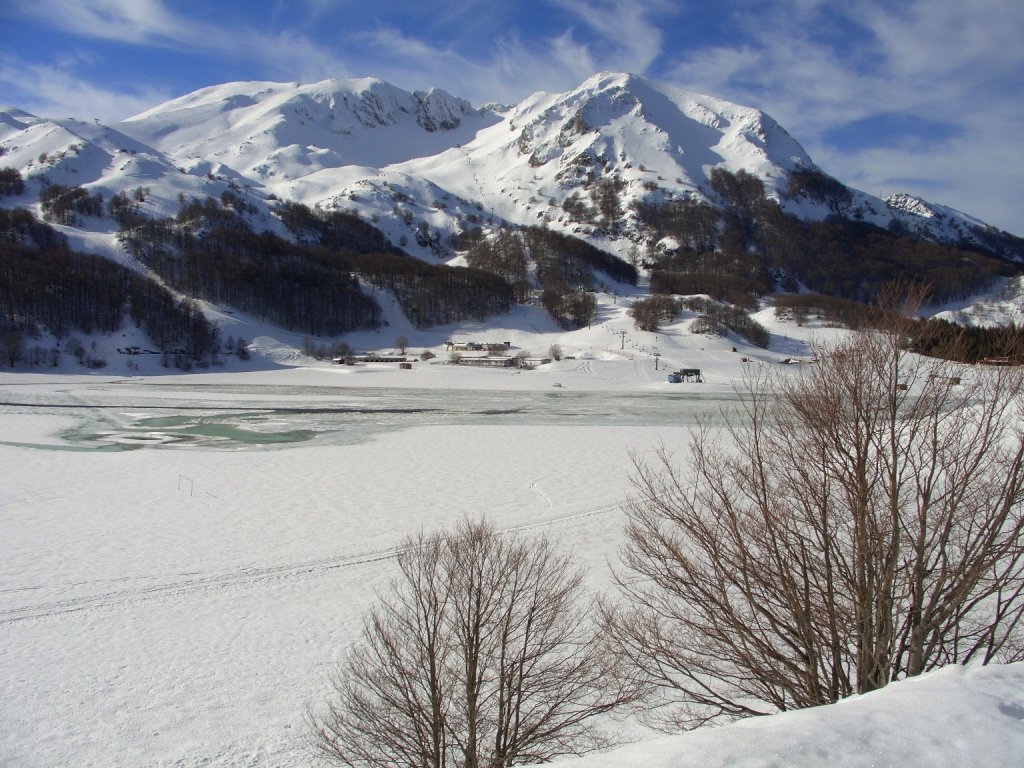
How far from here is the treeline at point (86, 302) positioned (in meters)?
98.8

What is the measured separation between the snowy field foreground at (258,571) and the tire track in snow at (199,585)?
6 cm

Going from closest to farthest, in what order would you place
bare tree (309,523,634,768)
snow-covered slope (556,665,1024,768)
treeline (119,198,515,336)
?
snow-covered slope (556,665,1024,768)
bare tree (309,523,634,768)
treeline (119,198,515,336)

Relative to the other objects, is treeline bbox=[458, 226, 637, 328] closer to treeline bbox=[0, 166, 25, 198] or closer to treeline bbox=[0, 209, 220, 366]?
treeline bbox=[0, 209, 220, 366]

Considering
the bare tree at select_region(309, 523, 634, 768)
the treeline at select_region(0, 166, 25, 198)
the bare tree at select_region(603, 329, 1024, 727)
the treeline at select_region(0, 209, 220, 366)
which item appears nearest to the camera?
the bare tree at select_region(603, 329, 1024, 727)

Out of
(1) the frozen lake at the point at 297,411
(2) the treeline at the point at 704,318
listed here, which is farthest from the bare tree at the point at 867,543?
(2) the treeline at the point at 704,318

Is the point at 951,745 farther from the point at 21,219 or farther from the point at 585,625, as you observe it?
the point at 21,219

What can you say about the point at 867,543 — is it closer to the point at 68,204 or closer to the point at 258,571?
the point at 258,571

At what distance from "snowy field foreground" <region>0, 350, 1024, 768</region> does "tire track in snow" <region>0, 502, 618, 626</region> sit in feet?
0.21

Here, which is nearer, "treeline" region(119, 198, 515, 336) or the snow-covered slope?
the snow-covered slope

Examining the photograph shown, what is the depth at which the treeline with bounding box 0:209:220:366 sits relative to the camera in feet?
324

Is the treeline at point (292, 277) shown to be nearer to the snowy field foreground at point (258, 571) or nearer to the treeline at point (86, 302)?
the treeline at point (86, 302)

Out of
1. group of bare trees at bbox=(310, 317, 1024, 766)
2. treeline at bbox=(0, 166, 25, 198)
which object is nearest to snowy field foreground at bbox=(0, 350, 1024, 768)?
group of bare trees at bbox=(310, 317, 1024, 766)

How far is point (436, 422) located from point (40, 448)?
20873 mm

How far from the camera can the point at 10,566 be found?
15.5 metres
